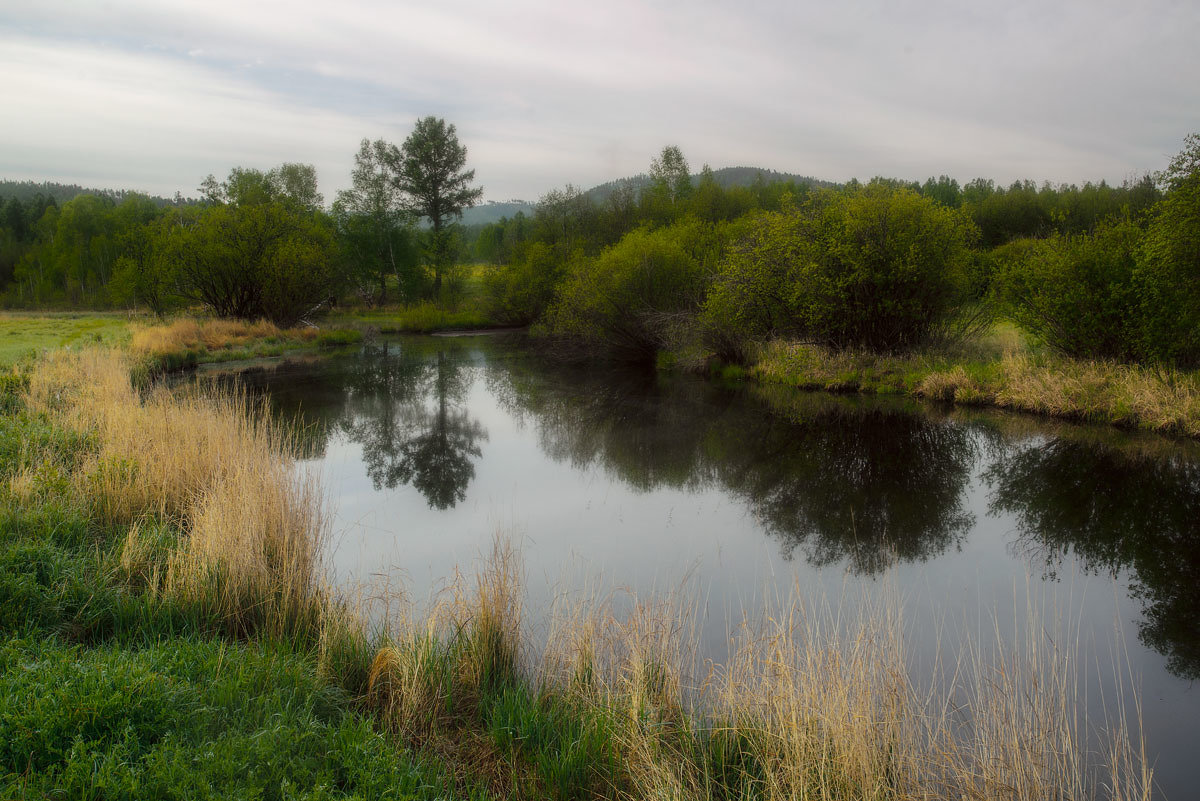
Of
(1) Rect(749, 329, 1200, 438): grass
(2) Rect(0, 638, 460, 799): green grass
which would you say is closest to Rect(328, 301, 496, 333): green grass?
(1) Rect(749, 329, 1200, 438): grass

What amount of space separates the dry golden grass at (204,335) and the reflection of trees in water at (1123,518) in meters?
25.1

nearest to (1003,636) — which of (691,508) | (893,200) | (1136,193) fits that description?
(691,508)

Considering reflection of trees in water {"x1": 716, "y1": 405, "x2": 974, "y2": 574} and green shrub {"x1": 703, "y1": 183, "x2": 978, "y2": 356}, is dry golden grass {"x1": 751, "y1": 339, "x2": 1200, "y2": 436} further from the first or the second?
reflection of trees in water {"x1": 716, "y1": 405, "x2": 974, "y2": 574}

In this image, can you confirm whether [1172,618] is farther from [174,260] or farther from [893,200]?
[174,260]

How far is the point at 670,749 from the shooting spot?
13.6 feet

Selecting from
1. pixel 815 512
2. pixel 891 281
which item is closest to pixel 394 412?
pixel 815 512

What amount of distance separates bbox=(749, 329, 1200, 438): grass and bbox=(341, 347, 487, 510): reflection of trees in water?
10.4m

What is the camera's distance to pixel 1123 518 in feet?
31.9

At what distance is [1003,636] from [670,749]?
374 cm

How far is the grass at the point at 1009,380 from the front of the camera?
1393 cm

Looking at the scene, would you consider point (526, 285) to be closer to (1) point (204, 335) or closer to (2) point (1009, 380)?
(1) point (204, 335)

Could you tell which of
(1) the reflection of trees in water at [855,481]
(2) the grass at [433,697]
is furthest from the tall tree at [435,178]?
(2) the grass at [433,697]

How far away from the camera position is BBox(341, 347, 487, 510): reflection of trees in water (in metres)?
12.3

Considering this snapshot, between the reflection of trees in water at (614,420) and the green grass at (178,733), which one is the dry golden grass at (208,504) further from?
the reflection of trees in water at (614,420)
